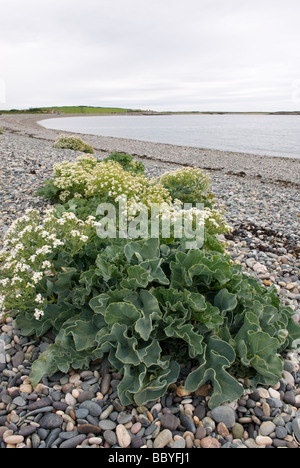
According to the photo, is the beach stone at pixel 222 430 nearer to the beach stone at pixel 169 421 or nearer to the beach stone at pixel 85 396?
the beach stone at pixel 169 421

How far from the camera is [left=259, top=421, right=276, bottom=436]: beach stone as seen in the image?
2.19 m

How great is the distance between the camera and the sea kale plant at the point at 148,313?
2.37m

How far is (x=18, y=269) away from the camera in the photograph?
9.50 feet

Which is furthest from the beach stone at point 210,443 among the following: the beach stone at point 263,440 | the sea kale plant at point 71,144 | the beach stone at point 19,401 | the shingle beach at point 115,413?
the sea kale plant at point 71,144

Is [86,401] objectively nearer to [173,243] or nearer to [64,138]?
[173,243]

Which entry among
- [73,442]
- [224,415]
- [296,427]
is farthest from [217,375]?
[73,442]

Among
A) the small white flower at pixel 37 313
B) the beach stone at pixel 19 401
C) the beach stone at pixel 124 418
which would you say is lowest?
the beach stone at pixel 19 401

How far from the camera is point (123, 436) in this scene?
6.98ft

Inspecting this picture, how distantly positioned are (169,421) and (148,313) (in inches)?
28.3

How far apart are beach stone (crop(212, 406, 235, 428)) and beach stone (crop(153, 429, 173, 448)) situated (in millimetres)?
342

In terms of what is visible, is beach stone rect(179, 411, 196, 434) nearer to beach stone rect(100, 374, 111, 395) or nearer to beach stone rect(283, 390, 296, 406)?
beach stone rect(100, 374, 111, 395)

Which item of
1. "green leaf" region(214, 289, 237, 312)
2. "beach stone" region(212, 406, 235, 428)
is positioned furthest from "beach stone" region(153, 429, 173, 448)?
"green leaf" region(214, 289, 237, 312)

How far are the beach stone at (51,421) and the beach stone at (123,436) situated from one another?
0.40 metres
